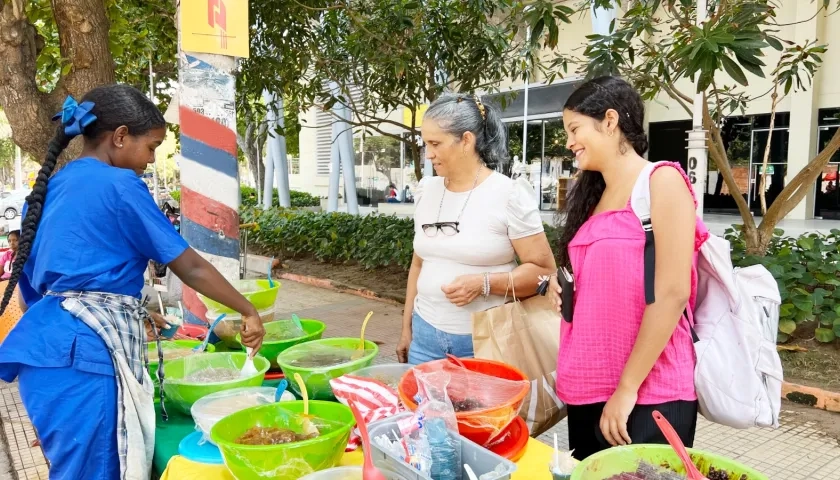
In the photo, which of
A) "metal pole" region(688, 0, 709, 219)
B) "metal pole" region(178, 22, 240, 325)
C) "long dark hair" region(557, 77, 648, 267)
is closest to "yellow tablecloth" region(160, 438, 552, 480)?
"long dark hair" region(557, 77, 648, 267)

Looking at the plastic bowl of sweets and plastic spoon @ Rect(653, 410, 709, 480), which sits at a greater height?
plastic spoon @ Rect(653, 410, 709, 480)

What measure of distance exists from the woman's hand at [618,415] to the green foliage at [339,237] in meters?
6.29

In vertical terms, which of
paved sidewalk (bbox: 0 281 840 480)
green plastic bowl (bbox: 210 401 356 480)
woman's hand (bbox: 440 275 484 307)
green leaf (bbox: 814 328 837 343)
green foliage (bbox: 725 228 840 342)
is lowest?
paved sidewalk (bbox: 0 281 840 480)

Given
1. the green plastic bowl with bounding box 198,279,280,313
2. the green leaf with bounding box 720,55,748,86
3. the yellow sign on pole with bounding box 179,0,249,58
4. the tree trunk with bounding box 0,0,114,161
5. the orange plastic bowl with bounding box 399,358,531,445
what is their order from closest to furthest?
the orange plastic bowl with bounding box 399,358,531,445
the green plastic bowl with bounding box 198,279,280,313
the green leaf with bounding box 720,55,748,86
the yellow sign on pole with bounding box 179,0,249,58
the tree trunk with bounding box 0,0,114,161

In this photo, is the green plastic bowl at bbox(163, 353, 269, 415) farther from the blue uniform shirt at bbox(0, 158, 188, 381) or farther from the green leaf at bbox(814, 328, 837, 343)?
the green leaf at bbox(814, 328, 837, 343)

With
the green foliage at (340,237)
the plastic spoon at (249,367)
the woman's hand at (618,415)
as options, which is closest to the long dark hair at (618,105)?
the woman's hand at (618,415)

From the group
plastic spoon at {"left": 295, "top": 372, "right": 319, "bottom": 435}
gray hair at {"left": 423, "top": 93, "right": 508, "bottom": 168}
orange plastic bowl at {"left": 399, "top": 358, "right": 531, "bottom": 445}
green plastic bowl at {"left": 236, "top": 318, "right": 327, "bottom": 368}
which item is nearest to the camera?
orange plastic bowl at {"left": 399, "top": 358, "right": 531, "bottom": 445}

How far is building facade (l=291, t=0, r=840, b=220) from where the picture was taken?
12719mm

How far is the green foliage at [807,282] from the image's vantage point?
15.1ft

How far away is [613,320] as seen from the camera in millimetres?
1585

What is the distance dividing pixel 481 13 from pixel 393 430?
19.1 ft

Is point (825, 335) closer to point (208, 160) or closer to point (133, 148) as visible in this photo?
point (208, 160)

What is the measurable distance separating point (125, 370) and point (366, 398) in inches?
27.4

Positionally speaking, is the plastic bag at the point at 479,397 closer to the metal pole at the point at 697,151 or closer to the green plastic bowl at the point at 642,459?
the green plastic bowl at the point at 642,459
